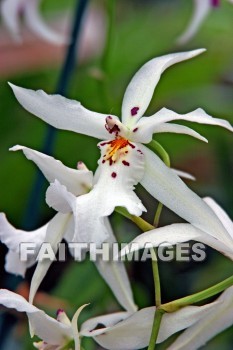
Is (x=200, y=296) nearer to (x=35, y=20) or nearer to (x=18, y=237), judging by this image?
(x=18, y=237)

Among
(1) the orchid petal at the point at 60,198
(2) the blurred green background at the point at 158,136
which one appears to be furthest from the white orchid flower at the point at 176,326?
(2) the blurred green background at the point at 158,136

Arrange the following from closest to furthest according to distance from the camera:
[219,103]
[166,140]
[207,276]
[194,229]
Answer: [194,229], [207,276], [166,140], [219,103]

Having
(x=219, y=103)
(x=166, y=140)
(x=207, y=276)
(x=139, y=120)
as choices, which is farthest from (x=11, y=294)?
(x=219, y=103)

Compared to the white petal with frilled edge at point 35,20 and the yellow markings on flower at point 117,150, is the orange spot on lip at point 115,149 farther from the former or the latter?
the white petal with frilled edge at point 35,20

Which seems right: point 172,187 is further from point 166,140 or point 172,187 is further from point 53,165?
point 166,140

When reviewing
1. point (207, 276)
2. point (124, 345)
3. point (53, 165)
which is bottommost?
point (207, 276)

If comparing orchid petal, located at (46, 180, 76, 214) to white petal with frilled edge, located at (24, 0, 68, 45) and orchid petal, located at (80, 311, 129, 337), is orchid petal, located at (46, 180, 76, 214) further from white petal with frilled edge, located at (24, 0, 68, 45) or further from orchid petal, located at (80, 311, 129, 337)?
white petal with frilled edge, located at (24, 0, 68, 45)
